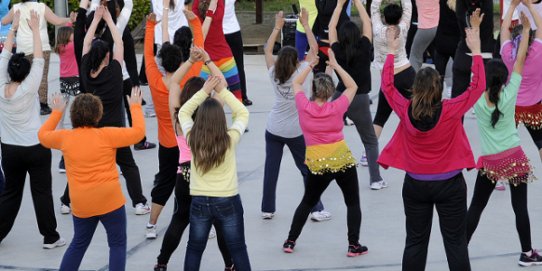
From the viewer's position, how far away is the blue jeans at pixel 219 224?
20.0 ft

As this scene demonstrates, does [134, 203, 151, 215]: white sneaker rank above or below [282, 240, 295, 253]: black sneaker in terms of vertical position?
below

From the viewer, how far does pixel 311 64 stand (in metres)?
7.18

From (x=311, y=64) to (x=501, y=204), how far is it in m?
2.40

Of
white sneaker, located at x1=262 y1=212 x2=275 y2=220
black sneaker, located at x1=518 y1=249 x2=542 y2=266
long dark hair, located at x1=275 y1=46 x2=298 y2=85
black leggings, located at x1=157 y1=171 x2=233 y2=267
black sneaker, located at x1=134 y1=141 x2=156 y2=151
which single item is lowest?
black sneaker, located at x1=134 y1=141 x2=156 y2=151

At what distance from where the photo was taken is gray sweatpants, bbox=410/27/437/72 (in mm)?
11875

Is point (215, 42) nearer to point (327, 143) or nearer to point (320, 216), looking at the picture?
point (320, 216)

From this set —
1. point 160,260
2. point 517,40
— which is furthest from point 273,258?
point 517,40

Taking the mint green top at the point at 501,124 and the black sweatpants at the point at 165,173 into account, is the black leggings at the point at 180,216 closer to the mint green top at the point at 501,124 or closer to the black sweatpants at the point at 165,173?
the black sweatpants at the point at 165,173

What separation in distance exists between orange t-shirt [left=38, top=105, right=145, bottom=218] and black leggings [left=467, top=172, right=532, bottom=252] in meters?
2.43

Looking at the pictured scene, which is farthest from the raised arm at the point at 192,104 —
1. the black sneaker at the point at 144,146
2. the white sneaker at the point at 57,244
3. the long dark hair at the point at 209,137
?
the black sneaker at the point at 144,146

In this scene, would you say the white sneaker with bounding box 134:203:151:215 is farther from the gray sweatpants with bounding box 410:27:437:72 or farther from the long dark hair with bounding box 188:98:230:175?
the gray sweatpants with bounding box 410:27:437:72

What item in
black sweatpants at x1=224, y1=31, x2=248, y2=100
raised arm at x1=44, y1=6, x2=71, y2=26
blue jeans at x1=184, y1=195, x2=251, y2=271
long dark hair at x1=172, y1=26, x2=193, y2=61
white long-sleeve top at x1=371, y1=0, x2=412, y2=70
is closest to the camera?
blue jeans at x1=184, y1=195, x2=251, y2=271

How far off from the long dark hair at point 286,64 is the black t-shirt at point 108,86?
4.21 ft

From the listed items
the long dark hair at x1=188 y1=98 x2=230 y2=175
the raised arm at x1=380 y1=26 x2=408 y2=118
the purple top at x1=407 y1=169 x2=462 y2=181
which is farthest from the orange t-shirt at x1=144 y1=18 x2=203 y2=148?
the purple top at x1=407 y1=169 x2=462 y2=181
